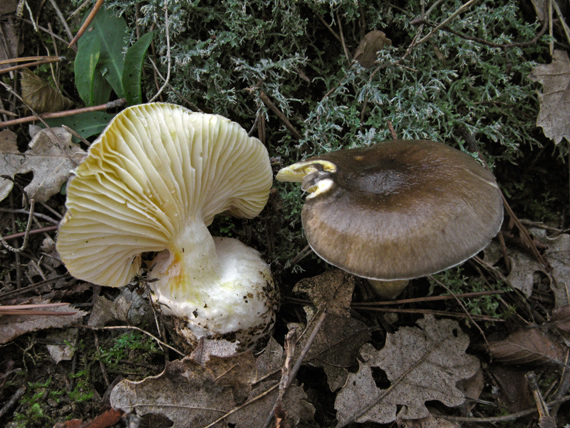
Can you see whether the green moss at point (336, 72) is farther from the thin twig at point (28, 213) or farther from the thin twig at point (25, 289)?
the thin twig at point (25, 289)

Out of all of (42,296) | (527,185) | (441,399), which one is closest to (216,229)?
(42,296)

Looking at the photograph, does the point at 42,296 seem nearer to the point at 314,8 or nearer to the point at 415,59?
the point at 314,8

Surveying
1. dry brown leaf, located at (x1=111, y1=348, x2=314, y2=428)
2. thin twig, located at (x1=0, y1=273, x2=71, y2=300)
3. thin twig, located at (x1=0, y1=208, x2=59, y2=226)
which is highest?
thin twig, located at (x1=0, y1=208, x2=59, y2=226)

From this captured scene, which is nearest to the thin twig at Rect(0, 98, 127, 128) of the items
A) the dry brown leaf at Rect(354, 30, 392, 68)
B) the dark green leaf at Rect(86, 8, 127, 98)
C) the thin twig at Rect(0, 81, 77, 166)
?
the thin twig at Rect(0, 81, 77, 166)

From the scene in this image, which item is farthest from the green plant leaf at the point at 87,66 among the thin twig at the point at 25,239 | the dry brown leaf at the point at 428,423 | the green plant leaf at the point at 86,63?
the dry brown leaf at the point at 428,423

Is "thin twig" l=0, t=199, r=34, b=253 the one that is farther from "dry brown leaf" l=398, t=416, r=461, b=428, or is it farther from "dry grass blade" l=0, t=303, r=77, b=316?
"dry brown leaf" l=398, t=416, r=461, b=428
